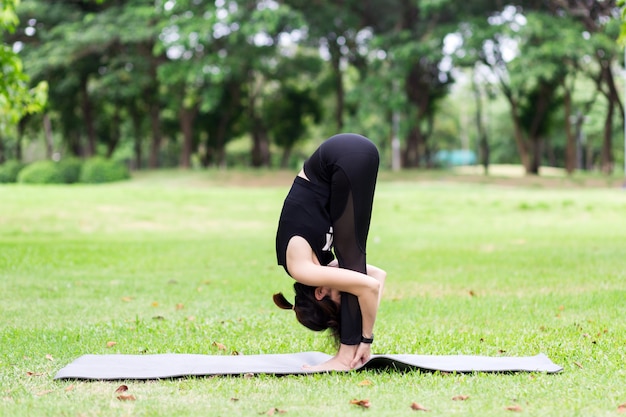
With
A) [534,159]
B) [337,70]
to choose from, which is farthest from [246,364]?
[534,159]

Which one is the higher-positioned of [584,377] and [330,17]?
[330,17]

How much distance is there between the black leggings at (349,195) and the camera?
18.0ft

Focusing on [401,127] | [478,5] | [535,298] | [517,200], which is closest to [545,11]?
[478,5]

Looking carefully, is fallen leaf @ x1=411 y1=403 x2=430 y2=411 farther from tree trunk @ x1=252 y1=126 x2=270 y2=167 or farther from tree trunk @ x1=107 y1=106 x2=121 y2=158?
tree trunk @ x1=107 y1=106 x2=121 y2=158

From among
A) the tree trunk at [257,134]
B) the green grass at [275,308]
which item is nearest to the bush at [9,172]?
the tree trunk at [257,134]

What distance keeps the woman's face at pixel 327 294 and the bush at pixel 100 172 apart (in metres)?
30.2

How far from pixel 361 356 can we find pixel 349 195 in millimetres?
1073

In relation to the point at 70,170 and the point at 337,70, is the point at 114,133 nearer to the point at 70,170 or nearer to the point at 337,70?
the point at 70,170

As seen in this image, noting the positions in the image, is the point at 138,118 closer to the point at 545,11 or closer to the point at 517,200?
the point at 545,11

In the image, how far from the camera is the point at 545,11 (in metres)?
35.7

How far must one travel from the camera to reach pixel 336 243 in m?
5.58

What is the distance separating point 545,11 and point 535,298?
1145 inches

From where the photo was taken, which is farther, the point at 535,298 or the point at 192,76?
the point at 192,76

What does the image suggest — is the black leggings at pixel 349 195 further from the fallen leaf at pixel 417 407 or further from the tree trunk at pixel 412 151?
the tree trunk at pixel 412 151
